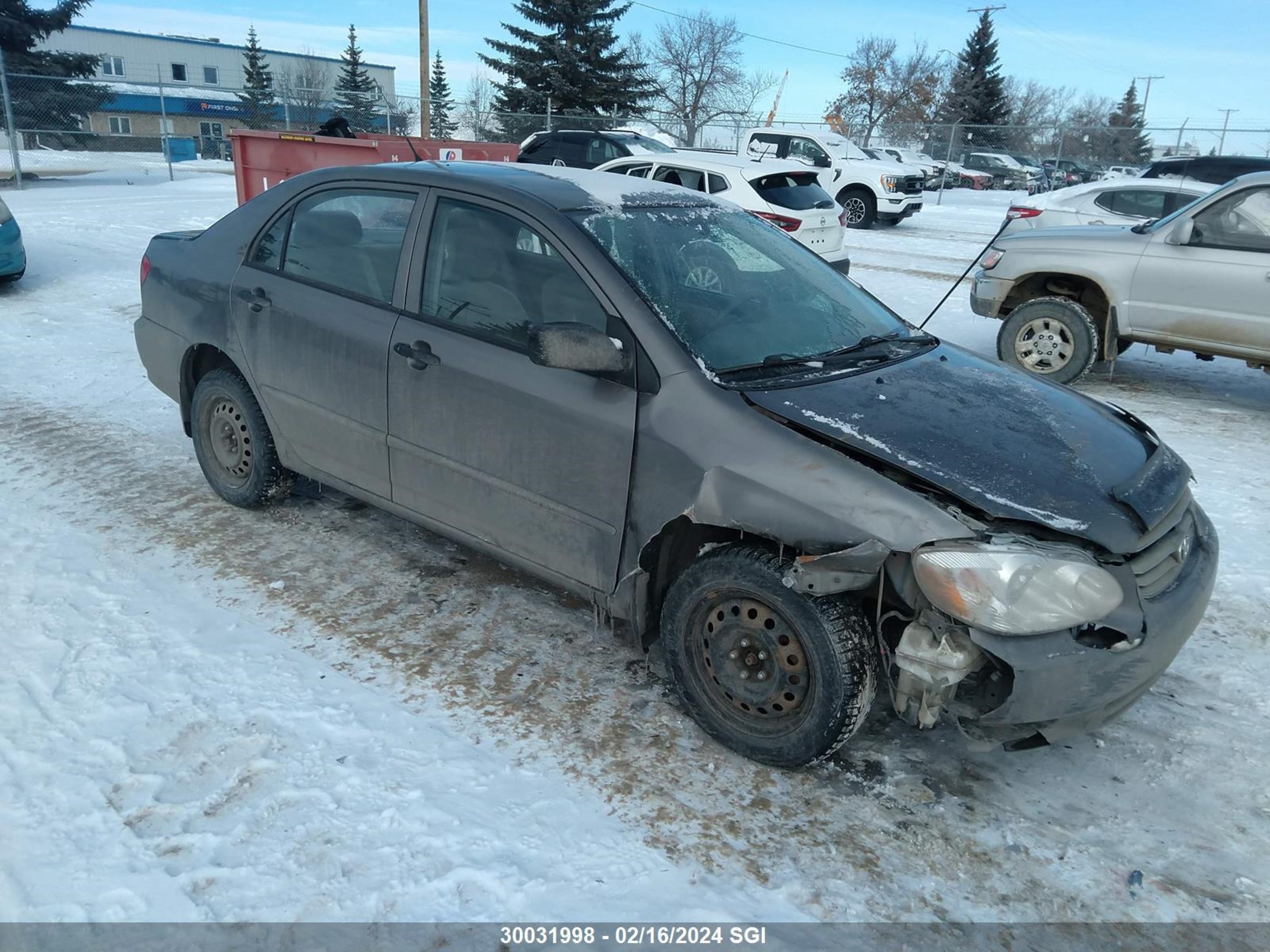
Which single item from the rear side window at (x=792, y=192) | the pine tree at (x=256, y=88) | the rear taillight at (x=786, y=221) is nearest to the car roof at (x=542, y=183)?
the rear taillight at (x=786, y=221)

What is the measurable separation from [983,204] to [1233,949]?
2840 cm

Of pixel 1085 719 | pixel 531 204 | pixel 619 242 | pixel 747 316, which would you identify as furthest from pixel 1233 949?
pixel 531 204

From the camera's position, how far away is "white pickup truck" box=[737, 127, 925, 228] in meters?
19.0

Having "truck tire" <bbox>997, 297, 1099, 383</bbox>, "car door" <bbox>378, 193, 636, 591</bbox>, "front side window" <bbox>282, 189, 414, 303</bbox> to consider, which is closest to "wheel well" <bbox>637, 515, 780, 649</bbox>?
"car door" <bbox>378, 193, 636, 591</bbox>

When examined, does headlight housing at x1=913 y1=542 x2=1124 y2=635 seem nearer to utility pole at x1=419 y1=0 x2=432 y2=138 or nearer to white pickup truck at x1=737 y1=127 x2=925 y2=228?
white pickup truck at x1=737 y1=127 x2=925 y2=228

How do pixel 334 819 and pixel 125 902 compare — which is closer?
pixel 125 902

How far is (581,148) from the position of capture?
17.5 m

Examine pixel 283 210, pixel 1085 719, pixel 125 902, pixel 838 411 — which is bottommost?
pixel 125 902

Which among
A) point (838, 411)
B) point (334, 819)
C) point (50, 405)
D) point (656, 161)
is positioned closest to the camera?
point (334, 819)

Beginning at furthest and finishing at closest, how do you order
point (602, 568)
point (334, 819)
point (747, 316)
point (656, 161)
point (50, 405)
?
1. point (656, 161)
2. point (50, 405)
3. point (747, 316)
4. point (602, 568)
5. point (334, 819)

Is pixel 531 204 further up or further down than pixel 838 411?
further up

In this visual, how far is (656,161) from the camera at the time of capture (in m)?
12.1

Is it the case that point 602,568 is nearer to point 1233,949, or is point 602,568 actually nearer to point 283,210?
point 1233,949

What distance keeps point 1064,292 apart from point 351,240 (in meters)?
6.16
